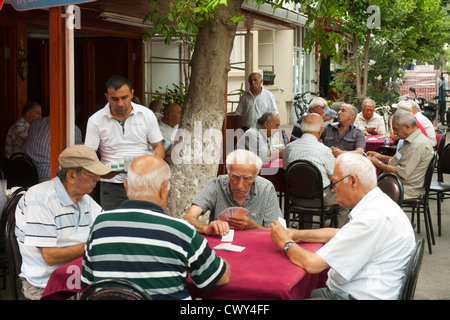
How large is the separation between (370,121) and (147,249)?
8.42 m

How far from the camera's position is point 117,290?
109 inches

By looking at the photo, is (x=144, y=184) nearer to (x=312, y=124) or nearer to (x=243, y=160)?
(x=243, y=160)

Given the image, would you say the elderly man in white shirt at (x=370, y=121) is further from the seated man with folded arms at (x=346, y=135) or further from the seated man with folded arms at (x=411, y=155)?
the seated man with folded arms at (x=411, y=155)

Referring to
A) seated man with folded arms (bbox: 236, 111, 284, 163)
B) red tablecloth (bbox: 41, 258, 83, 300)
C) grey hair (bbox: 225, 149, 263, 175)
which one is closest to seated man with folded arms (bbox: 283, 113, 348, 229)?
seated man with folded arms (bbox: 236, 111, 284, 163)

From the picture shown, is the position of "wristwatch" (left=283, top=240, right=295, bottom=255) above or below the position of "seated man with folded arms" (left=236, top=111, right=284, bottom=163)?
below

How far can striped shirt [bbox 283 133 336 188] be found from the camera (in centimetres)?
686

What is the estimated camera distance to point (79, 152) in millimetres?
3895

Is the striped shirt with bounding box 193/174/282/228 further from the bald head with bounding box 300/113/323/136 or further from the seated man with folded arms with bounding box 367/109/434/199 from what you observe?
the seated man with folded arms with bounding box 367/109/434/199

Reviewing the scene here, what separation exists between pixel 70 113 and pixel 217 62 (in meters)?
2.50

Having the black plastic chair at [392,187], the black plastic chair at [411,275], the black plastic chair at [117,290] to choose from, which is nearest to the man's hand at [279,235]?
the black plastic chair at [411,275]

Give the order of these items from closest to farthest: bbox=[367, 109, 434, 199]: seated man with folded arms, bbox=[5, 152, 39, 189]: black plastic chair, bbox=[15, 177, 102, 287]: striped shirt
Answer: bbox=[15, 177, 102, 287]: striped shirt, bbox=[5, 152, 39, 189]: black plastic chair, bbox=[367, 109, 434, 199]: seated man with folded arms

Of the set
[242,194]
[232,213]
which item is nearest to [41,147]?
[242,194]

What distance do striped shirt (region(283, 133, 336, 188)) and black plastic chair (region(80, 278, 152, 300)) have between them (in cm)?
431

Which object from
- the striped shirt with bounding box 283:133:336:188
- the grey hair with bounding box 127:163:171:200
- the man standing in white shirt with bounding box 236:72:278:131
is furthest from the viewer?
the man standing in white shirt with bounding box 236:72:278:131
